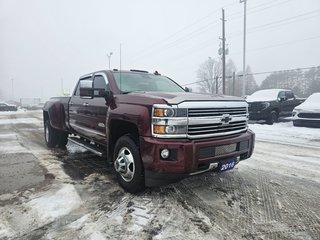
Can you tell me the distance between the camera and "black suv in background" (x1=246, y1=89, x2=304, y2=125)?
14.2 m

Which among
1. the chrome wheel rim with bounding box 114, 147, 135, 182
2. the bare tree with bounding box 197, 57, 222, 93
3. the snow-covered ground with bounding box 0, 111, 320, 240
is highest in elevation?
the bare tree with bounding box 197, 57, 222, 93

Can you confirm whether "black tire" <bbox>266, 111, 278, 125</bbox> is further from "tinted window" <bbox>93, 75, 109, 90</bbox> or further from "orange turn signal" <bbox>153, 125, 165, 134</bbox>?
"orange turn signal" <bbox>153, 125, 165, 134</bbox>

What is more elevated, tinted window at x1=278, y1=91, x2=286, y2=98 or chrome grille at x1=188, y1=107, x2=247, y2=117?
tinted window at x1=278, y1=91, x2=286, y2=98

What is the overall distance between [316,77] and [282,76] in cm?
595

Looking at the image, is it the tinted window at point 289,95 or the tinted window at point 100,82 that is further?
the tinted window at point 289,95

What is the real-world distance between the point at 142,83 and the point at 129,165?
5.52 ft

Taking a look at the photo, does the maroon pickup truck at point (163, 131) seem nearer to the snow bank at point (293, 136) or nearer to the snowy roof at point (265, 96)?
the snow bank at point (293, 136)

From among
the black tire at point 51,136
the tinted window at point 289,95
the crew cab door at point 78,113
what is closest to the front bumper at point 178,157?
the crew cab door at point 78,113

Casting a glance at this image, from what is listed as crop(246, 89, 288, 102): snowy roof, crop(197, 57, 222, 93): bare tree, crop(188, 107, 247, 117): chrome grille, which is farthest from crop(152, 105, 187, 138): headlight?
crop(197, 57, 222, 93): bare tree

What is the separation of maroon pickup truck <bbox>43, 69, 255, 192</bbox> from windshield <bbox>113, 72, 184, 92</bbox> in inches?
0.8

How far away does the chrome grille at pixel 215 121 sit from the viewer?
3.50 m

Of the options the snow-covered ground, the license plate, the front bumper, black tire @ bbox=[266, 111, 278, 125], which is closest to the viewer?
the snow-covered ground

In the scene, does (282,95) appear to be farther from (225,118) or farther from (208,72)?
(208,72)

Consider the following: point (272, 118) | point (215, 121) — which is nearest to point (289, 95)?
point (272, 118)
